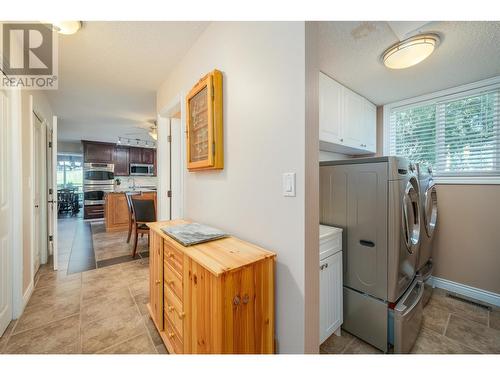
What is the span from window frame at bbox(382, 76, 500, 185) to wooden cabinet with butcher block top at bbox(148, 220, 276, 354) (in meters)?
2.60

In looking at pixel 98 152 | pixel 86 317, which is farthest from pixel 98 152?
pixel 86 317

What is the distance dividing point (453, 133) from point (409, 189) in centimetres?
144

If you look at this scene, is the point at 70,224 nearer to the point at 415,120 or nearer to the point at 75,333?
the point at 75,333

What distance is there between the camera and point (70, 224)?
18.7 ft

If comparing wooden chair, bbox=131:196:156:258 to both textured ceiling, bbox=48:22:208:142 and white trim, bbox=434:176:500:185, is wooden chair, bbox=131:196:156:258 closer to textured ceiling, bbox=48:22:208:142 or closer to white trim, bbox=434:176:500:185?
textured ceiling, bbox=48:22:208:142

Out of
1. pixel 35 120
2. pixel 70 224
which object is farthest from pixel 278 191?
pixel 70 224

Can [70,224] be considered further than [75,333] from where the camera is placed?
Yes

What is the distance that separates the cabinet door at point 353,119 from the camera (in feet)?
7.30

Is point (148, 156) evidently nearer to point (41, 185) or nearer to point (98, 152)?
point (98, 152)

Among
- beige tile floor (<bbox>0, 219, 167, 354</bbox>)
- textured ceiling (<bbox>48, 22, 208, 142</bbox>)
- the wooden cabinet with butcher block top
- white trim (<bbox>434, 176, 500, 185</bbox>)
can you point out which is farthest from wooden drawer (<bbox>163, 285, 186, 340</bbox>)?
white trim (<bbox>434, 176, 500, 185</bbox>)

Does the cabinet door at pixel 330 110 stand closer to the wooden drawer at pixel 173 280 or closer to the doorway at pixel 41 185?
the wooden drawer at pixel 173 280

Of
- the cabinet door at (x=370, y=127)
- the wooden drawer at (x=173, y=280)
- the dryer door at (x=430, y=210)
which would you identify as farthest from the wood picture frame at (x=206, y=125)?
the dryer door at (x=430, y=210)
